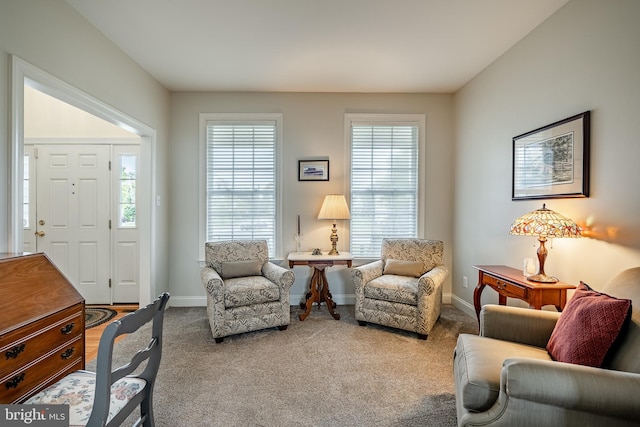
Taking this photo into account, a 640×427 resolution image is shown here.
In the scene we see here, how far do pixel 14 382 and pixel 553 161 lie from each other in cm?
349

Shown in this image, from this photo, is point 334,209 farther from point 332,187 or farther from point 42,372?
point 42,372

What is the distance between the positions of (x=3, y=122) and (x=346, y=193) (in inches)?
121

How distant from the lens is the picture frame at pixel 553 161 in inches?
83.7

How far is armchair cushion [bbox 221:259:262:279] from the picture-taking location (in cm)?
327

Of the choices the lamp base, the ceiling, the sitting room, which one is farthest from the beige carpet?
the ceiling

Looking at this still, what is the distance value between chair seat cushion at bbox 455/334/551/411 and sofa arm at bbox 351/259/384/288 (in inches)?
55.5

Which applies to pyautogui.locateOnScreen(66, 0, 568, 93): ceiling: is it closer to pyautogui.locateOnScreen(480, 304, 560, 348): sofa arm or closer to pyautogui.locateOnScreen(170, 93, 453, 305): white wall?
pyautogui.locateOnScreen(170, 93, 453, 305): white wall

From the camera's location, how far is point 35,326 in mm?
1438

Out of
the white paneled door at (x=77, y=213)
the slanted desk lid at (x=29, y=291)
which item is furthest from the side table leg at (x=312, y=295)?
the white paneled door at (x=77, y=213)

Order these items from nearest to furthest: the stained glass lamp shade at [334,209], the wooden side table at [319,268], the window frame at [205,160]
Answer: the wooden side table at [319,268], the stained glass lamp shade at [334,209], the window frame at [205,160]

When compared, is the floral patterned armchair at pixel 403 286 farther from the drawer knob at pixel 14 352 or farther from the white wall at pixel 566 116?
the drawer knob at pixel 14 352

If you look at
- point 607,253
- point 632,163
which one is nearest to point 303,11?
point 632,163

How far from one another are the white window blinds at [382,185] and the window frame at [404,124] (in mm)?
39

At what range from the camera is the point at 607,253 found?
1.96 metres
